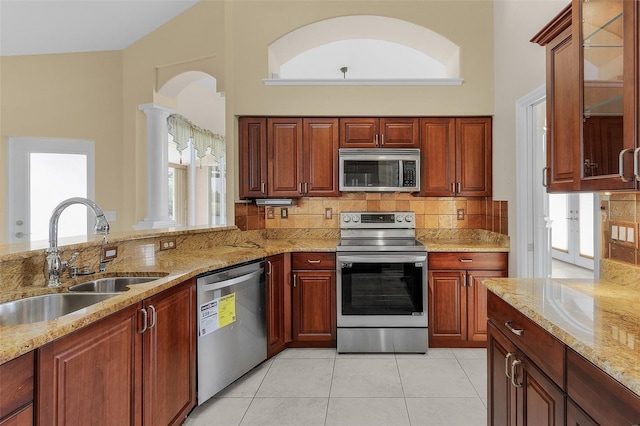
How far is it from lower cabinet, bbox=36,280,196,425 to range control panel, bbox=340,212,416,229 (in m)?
1.85

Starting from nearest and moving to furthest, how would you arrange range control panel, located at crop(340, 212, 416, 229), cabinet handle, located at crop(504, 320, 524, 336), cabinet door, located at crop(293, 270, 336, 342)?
1. cabinet handle, located at crop(504, 320, 524, 336)
2. cabinet door, located at crop(293, 270, 336, 342)
3. range control panel, located at crop(340, 212, 416, 229)

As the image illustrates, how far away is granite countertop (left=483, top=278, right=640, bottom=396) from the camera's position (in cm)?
86

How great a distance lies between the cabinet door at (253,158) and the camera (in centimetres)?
328

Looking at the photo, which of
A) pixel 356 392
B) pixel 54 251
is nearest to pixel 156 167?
pixel 54 251

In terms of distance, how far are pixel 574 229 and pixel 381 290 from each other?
3285 millimetres

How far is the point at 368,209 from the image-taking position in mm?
3539

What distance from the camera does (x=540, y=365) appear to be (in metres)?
1.17

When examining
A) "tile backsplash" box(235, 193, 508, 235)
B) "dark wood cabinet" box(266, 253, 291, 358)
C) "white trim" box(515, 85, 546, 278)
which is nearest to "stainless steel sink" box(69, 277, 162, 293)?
"dark wood cabinet" box(266, 253, 291, 358)

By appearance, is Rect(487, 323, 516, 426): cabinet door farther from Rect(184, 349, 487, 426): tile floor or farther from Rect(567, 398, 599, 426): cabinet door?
Rect(184, 349, 487, 426): tile floor

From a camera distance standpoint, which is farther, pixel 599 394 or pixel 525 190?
pixel 525 190

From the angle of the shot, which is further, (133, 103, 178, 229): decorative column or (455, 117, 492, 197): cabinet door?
(133, 103, 178, 229): decorative column

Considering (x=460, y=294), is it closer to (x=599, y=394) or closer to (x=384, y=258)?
(x=384, y=258)

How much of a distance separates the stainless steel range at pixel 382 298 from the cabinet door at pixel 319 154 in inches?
26.2

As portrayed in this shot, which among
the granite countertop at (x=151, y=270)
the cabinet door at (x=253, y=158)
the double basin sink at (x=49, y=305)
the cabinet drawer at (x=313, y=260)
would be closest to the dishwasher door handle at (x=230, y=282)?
the granite countertop at (x=151, y=270)
